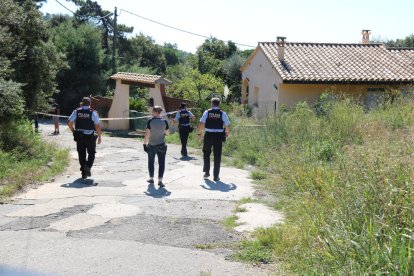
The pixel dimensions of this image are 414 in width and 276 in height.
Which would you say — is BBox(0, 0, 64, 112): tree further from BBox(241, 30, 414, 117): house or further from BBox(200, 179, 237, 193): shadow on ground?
BBox(241, 30, 414, 117): house

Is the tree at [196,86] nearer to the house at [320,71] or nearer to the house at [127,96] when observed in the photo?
the house at [320,71]

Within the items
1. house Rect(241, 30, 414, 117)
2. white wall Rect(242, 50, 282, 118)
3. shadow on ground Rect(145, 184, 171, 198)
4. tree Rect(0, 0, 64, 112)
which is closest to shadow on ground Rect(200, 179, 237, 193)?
shadow on ground Rect(145, 184, 171, 198)

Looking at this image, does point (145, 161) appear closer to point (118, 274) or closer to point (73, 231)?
point (73, 231)

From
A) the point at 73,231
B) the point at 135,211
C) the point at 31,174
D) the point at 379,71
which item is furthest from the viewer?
the point at 379,71

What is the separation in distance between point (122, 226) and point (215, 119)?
428 centimetres

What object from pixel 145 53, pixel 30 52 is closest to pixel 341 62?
pixel 30 52

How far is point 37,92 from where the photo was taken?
49.6 ft

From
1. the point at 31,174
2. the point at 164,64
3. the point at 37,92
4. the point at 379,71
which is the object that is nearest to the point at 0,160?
the point at 31,174

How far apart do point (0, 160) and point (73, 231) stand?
4.52m

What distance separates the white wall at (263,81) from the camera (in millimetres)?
24047

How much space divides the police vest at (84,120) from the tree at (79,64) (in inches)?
1050

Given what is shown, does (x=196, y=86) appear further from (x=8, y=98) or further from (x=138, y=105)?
(x=8, y=98)

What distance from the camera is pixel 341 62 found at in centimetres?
2494

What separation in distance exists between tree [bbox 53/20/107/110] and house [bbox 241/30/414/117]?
14.0 meters
